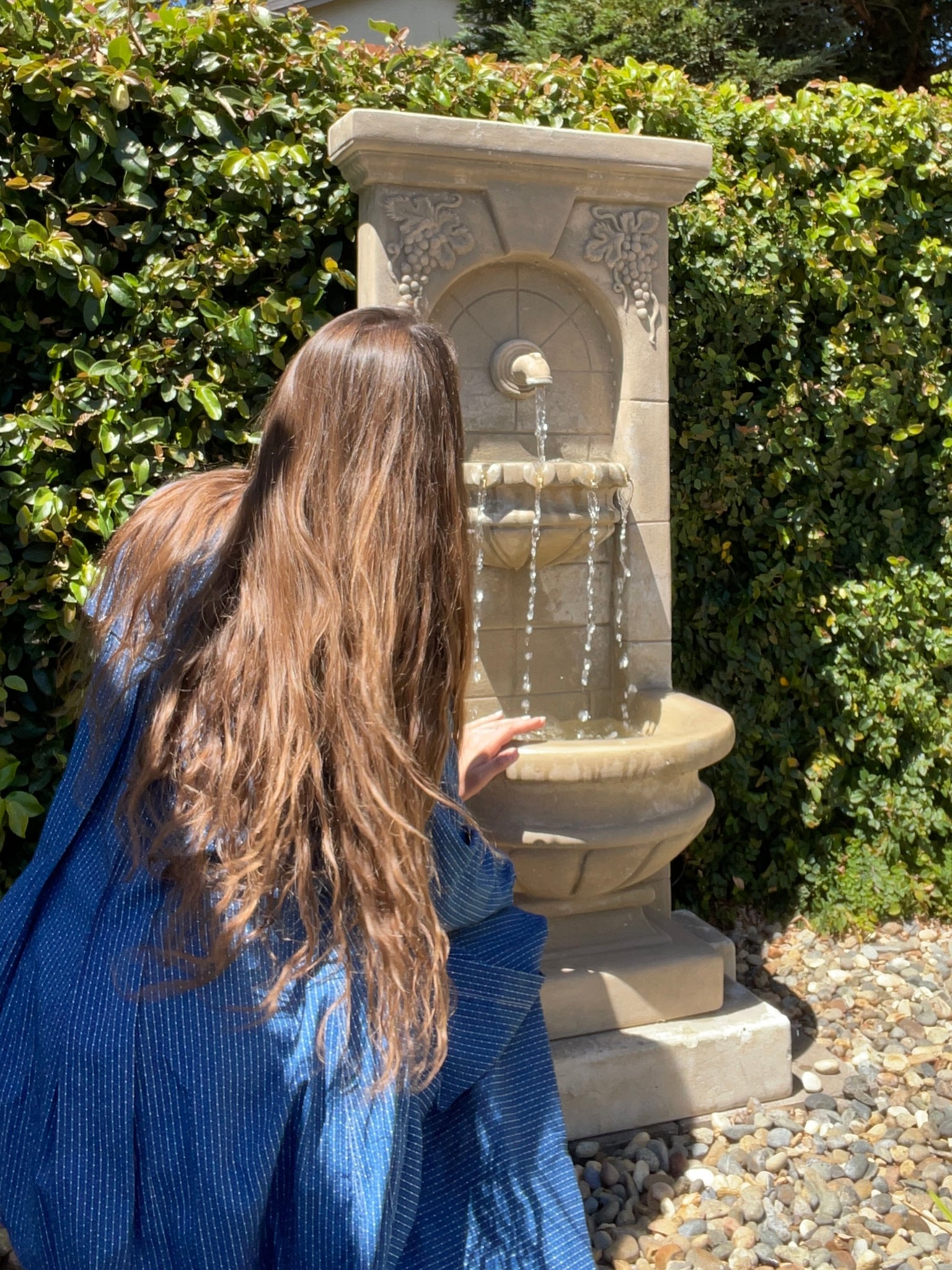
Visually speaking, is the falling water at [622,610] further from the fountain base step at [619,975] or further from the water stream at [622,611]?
the fountain base step at [619,975]

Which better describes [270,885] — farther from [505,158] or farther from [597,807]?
[505,158]

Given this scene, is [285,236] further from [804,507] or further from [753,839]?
[753,839]

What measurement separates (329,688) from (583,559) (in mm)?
2116

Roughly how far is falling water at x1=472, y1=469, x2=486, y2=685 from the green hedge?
0.63 meters

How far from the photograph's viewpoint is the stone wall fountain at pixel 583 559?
250 cm

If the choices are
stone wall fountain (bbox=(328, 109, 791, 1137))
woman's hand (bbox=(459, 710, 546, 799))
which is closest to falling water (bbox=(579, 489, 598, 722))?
stone wall fountain (bbox=(328, 109, 791, 1137))

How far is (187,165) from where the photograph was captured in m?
2.79

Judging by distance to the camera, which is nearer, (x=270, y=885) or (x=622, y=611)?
(x=270, y=885)

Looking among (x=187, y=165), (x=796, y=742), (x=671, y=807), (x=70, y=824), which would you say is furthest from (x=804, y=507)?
(x=70, y=824)

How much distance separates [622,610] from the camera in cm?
308

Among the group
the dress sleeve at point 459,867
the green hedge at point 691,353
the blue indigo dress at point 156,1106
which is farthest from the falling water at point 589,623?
the blue indigo dress at point 156,1106

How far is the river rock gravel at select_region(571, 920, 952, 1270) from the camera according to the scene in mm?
2236

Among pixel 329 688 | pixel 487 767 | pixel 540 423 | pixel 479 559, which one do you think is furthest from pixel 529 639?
pixel 329 688

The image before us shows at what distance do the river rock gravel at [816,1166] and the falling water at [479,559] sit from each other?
46.9 inches
